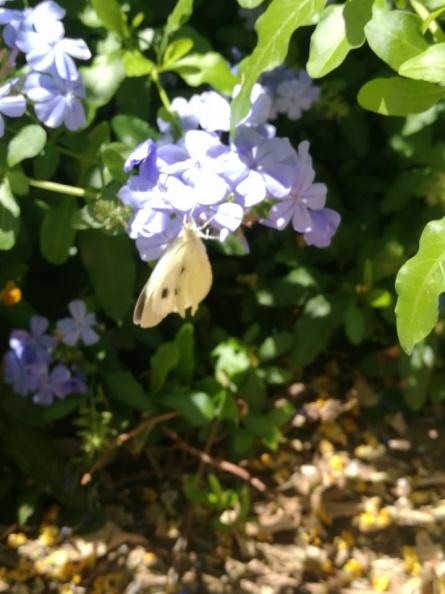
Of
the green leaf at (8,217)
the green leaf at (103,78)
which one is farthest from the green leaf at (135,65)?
the green leaf at (8,217)

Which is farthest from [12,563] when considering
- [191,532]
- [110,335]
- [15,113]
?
[15,113]

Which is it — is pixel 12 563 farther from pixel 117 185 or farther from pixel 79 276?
pixel 117 185

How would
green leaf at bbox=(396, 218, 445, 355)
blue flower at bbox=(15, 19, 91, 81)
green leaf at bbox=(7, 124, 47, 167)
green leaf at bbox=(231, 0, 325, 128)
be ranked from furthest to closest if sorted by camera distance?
green leaf at bbox=(7, 124, 47, 167) < blue flower at bbox=(15, 19, 91, 81) < green leaf at bbox=(231, 0, 325, 128) < green leaf at bbox=(396, 218, 445, 355)

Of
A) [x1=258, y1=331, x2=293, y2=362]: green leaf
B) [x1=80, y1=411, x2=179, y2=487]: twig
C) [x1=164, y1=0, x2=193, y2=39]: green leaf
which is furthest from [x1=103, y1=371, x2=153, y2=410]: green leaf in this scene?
[x1=164, y1=0, x2=193, y2=39]: green leaf

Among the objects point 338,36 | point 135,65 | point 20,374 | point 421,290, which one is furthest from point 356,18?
point 20,374

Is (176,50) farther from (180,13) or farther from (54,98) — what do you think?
(54,98)

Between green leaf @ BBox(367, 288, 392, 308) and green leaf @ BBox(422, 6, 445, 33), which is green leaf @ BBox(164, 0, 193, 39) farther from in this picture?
green leaf @ BBox(367, 288, 392, 308)
